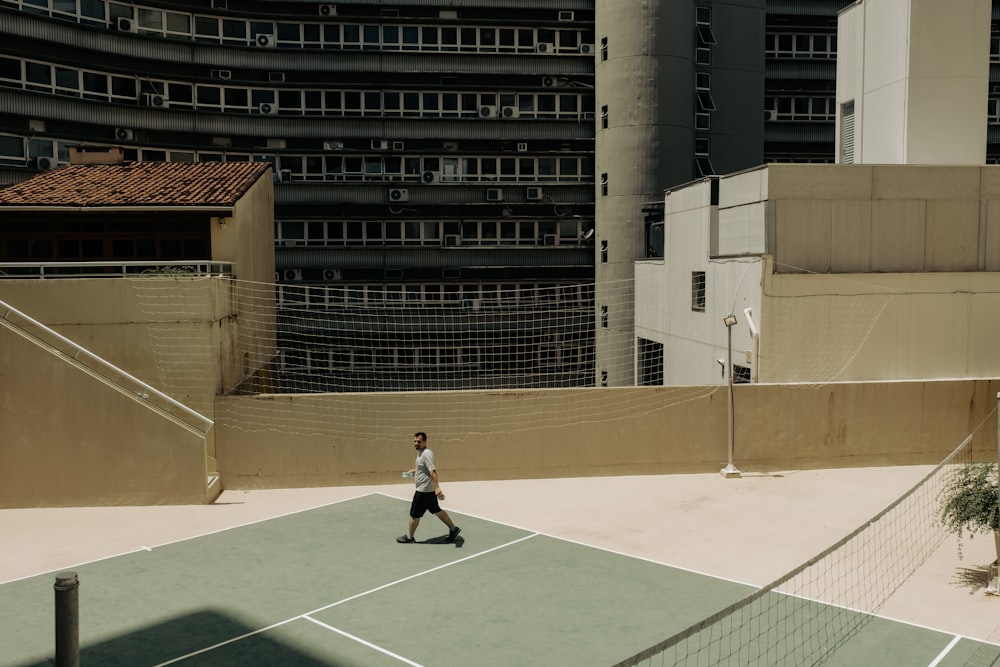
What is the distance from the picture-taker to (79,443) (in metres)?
15.1

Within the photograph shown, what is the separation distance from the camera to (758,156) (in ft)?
137

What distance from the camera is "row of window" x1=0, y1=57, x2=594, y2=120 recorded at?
1515 inches

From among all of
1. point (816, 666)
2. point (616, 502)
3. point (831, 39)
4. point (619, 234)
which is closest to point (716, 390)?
point (616, 502)

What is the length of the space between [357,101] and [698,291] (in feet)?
71.6

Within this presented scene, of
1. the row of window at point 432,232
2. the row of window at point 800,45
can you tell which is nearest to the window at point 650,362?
the row of window at point 432,232

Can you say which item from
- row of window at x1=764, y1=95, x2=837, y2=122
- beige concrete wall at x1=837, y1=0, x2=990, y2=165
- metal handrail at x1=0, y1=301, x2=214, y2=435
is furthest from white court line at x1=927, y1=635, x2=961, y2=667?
row of window at x1=764, y1=95, x2=837, y2=122

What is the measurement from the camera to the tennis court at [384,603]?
30.0 ft

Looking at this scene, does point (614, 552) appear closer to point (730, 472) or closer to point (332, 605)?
point (332, 605)

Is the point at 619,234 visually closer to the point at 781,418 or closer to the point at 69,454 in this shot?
the point at 781,418

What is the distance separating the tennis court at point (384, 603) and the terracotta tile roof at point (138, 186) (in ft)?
28.1

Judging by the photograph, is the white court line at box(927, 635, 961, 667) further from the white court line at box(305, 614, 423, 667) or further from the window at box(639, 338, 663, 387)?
the window at box(639, 338, 663, 387)

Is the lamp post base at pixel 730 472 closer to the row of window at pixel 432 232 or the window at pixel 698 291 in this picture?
the window at pixel 698 291

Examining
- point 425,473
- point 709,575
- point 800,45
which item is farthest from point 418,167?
point 709,575

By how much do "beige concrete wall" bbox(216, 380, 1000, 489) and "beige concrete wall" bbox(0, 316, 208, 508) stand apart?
3.75 ft
